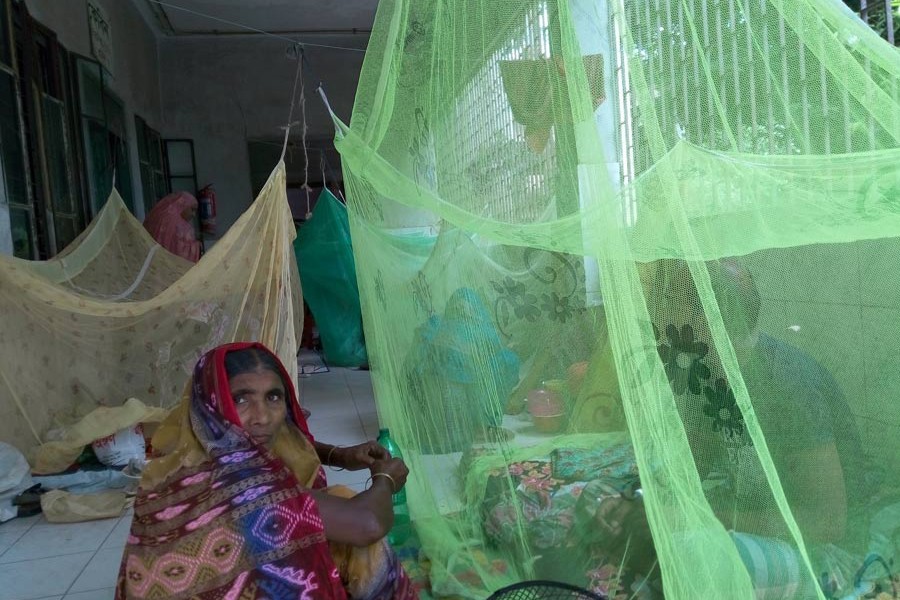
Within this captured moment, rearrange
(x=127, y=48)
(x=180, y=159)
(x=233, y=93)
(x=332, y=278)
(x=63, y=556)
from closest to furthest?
(x=63, y=556) < (x=332, y=278) < (x=127, y=48) < (x=180, y=159) < (x=233, y=93)

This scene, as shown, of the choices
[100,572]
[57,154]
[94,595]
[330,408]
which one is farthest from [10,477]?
[57,154]

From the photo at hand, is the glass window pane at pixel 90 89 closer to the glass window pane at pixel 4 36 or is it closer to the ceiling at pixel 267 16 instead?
the glass window pane at pixel 4 36

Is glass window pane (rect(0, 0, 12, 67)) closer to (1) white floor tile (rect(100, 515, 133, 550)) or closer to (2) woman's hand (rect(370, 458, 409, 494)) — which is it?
(1) white floor tile (rect(100, 515, 133, 550))

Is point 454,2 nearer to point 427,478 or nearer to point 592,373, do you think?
point 592,373

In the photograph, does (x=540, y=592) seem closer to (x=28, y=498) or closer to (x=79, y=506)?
(x=79, y=506)

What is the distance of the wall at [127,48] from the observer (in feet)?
14.5

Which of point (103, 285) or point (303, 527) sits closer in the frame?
point (303, 527)

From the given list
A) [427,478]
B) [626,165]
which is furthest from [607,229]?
[427,478]

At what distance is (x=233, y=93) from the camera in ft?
26.1

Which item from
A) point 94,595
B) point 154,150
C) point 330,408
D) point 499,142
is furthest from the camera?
point 154,150

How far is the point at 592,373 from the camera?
132 centimetres

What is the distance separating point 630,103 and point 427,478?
1.30 m

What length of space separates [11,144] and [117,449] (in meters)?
1.67

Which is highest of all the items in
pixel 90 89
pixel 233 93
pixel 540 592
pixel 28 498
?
pixel 233 93
